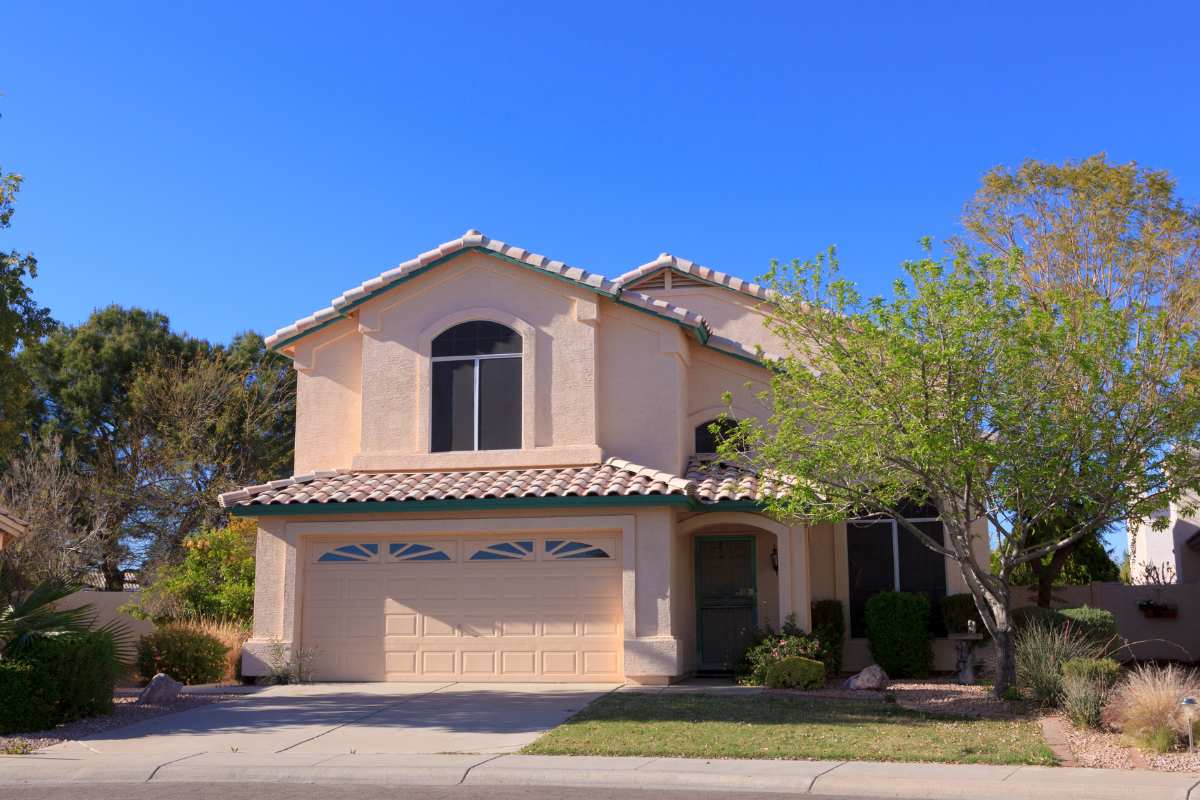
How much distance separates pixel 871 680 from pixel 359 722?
7.31 m

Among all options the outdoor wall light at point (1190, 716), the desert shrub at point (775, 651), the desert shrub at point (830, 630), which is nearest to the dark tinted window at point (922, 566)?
the desert shrub at point (830, 630)

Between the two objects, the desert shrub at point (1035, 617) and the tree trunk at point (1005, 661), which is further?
the desert shrub at point (1035, 617)

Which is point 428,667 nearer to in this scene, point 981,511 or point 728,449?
point 728,449

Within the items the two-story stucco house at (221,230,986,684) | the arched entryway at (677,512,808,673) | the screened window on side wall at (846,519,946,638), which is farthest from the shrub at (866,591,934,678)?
the arched entryway at (677,512,808,673)

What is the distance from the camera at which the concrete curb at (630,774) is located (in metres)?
9.80

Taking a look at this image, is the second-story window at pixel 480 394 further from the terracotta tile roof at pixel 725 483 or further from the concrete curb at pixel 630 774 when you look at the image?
the concrete curb at pixel 630 774

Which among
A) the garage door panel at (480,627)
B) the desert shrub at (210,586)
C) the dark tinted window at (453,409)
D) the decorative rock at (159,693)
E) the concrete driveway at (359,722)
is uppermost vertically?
the dark tinted window at (453,409)

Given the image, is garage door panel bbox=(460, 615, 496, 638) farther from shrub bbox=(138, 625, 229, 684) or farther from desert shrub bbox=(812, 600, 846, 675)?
desert shrub bbox=(812, 600, 846, 675)

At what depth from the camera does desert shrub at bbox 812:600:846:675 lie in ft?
59.2

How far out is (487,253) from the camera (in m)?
20.0

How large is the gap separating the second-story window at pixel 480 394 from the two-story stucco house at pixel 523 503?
0.03 m

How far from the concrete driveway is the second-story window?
4229 mm

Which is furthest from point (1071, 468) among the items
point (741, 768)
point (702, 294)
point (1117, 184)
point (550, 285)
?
point (1117, 184)

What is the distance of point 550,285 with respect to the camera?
19844mm
